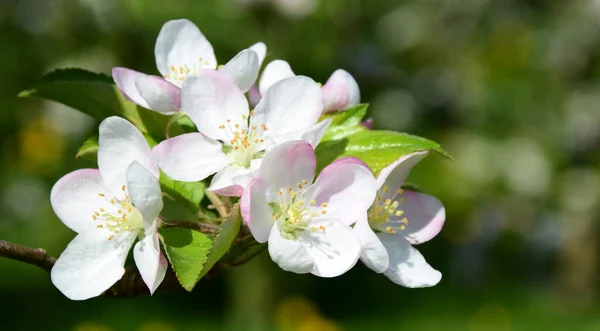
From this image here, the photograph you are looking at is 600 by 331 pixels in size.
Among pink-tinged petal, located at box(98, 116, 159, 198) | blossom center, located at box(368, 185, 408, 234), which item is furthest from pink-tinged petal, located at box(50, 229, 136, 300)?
blossom center, located at box(368, 185, 408, 234)

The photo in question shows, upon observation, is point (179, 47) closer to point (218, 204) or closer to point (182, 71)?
point (182, 71)

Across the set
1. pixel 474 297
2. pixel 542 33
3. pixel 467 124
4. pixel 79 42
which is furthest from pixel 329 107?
pixel 542 33

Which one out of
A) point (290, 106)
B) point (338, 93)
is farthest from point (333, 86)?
point (290, 106)

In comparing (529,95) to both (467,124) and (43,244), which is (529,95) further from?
(43,244)

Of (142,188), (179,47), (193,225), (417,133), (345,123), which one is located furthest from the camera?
(417,133)

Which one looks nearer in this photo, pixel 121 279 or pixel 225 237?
pixel 225 237

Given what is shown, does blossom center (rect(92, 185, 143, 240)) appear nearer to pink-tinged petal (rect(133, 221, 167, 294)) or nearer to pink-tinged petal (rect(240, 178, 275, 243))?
pink-tinged petal (rect(133, 221, 167, 294))

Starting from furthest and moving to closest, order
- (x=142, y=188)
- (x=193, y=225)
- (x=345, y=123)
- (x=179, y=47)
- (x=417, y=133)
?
(x=417, y=133), (x=179, y=47), (x=345, y=123), (x=193, y=225), (x=142, y=188)
